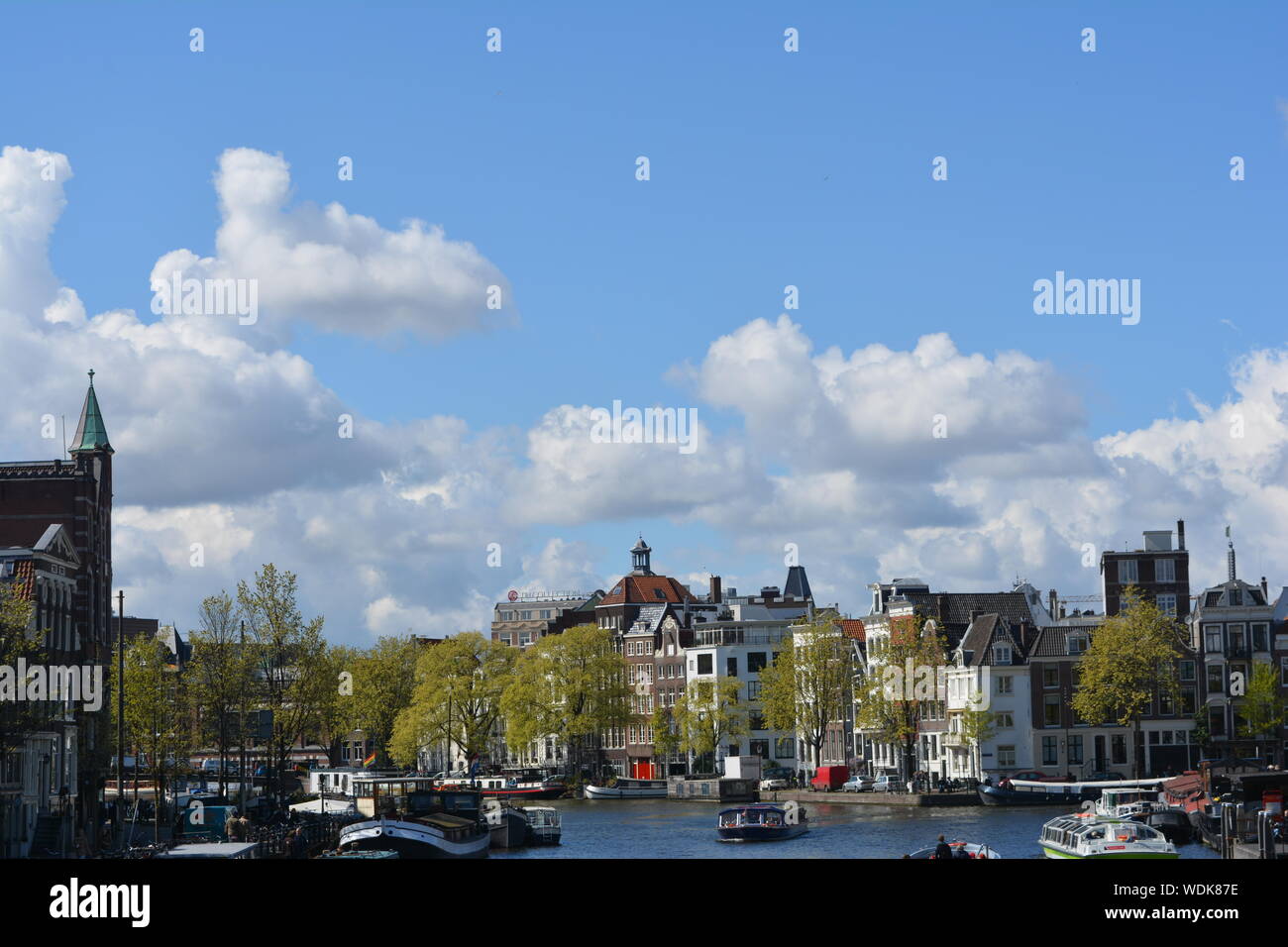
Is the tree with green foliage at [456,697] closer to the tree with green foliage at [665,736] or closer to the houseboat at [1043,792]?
the tree with green foliage at [665,736]

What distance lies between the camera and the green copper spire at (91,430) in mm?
114750

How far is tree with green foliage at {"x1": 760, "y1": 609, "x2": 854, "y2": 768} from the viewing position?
146 m

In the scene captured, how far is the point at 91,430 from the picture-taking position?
11594 cm

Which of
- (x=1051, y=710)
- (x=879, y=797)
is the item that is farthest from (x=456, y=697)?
(x=1051, y=710)

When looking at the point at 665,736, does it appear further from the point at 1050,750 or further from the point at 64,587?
the point at 64,587

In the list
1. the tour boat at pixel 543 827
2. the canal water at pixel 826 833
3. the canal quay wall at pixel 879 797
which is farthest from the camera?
the canal quay wall at pixel 879 797

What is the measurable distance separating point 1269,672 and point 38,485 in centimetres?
8749

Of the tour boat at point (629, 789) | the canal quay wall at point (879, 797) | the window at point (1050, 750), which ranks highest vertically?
the window at point (1050, 750)

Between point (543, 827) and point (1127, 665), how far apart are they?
47.5m

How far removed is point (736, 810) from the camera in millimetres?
101938

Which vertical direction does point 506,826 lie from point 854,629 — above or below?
below

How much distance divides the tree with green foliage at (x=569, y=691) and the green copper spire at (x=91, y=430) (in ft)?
175

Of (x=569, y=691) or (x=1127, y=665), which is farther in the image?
(x=569, y=691)

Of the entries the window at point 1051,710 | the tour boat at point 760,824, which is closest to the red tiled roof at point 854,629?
the window at point 1051,710
